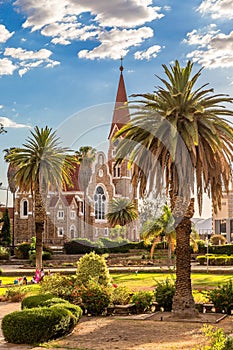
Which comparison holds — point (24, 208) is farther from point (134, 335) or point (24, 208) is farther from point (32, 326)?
point (32, 326)

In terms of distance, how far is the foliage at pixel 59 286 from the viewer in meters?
20.3

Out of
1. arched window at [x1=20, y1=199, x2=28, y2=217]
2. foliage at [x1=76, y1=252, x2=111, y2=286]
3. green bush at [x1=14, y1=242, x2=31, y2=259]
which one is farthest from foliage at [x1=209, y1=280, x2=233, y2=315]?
arched window at [x1=20, y1=199, x2=28, y2=217]

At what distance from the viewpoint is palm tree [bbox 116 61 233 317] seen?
1822cm

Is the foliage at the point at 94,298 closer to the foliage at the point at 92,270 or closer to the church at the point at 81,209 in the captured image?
the foliage at the point at 92,270

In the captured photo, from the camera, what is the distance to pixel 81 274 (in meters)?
21.8

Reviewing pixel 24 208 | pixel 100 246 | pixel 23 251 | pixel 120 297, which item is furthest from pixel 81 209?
pixel 120 297

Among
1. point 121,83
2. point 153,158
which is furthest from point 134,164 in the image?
point 121,83

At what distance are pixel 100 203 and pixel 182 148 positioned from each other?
68.3 meters

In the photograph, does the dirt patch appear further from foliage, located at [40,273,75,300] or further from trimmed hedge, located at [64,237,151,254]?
trimmed hedge, located at [64,237,151,254]

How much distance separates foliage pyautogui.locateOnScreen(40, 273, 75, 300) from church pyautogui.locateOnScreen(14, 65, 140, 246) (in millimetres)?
54294

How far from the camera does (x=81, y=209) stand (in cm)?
8294

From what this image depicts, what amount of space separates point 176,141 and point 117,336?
638 cm

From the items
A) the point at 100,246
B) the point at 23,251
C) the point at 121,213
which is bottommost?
the point at 23,251

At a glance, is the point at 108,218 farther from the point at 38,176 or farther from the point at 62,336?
the point at 62,336
